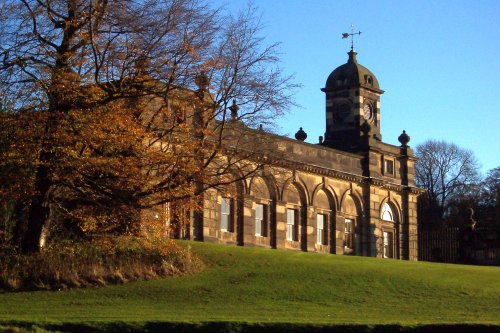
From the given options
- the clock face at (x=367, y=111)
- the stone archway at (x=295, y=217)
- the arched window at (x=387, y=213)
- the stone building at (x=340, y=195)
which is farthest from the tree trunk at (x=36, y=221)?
the clock face at (x=367, y=111)

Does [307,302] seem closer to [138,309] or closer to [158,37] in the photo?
[138,309]

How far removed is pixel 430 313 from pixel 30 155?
12.4 m

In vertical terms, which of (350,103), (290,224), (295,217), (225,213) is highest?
(350,103)

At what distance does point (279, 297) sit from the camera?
30.1 meters

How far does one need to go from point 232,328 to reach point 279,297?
7121 millimetres

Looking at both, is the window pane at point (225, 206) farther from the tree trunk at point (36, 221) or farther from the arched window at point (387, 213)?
the tree trunk at point (36, 221)

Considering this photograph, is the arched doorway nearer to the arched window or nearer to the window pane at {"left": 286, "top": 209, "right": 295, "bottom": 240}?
the arched window

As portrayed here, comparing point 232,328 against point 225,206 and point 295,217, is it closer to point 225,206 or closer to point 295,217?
point 225,206

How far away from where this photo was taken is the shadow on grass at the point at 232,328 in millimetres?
22094

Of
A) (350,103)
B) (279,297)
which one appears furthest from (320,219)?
(279,297)

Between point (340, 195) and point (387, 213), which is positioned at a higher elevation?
point (340, 195)

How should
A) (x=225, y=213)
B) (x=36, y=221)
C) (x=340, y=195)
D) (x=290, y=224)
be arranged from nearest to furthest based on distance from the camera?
(x=36, y=221) → (x=225, y=213) → (x=290, y=224) → (x=340, y=195)

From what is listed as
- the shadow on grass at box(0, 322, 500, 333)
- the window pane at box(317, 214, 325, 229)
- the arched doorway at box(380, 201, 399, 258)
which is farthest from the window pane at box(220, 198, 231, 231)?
the shadow on grass at box(0, 322, 500, 333)

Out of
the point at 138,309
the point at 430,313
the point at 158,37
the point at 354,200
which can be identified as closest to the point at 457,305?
the point at 430,313
